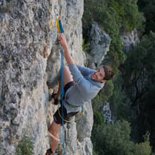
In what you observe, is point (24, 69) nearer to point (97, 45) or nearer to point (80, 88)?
point (80, 88)

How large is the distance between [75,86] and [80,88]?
0.21m

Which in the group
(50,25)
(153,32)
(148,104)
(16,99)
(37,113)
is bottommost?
(148,104)

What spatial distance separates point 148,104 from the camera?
39.2m

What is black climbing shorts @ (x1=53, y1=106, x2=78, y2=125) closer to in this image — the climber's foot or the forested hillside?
the climber's foot

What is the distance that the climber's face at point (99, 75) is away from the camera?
340 inches

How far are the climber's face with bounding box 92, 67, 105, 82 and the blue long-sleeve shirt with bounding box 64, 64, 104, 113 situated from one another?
0.25ft

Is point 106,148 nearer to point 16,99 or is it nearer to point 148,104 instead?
point 148,104

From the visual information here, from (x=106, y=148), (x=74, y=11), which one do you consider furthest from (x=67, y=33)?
(x=106, y=148)

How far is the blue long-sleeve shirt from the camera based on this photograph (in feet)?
28.5

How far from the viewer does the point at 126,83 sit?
1518 inches

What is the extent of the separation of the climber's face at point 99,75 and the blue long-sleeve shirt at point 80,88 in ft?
0.25

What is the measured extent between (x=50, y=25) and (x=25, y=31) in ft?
2.33

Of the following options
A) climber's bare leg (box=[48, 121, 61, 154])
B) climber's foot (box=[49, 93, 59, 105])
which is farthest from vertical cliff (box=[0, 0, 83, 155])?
climber's foot (box=[49, 93, 59, 105])

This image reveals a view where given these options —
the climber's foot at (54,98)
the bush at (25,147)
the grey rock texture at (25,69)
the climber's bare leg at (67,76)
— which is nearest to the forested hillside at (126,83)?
the climber's foot at (54,98)
